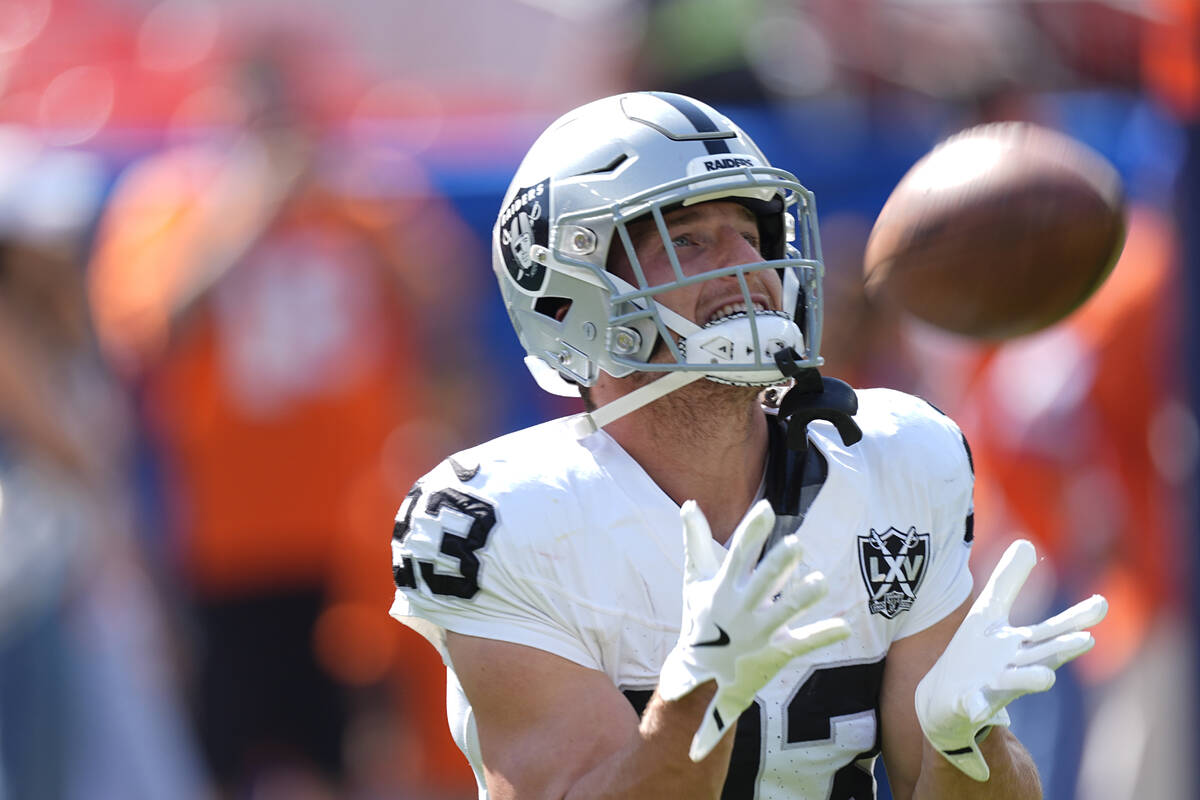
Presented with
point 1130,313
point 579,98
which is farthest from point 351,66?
point 1130,313

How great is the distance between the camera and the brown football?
3.21m

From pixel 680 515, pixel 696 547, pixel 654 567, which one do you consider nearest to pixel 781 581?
pixel 696 547

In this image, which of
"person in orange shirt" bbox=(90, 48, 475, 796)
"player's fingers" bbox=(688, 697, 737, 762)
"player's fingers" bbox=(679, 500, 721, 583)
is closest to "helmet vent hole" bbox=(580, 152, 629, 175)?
"player's fingers" bbox=(679, 500, 721, 583)

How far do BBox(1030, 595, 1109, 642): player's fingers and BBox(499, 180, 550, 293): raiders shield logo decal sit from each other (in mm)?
987

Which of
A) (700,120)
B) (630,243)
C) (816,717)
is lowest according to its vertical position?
(816,717)

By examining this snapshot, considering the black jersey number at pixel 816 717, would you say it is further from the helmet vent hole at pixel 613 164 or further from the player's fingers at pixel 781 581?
the helmet vent hole at pixel 613 164

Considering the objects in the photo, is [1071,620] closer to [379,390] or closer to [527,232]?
[527,232]

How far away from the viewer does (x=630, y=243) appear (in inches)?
113

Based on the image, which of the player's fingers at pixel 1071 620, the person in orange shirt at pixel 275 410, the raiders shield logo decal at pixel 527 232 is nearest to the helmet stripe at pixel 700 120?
the raiders shield logo decal at pixel 527 232

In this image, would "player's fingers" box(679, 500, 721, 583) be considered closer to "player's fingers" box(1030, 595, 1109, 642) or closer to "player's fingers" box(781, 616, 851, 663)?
"player's fingers" box(781, 616, 851, 663)

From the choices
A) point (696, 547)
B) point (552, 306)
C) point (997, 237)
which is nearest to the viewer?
point (696, 547)

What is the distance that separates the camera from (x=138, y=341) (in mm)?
6012

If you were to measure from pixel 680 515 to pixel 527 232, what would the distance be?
60 centimetres

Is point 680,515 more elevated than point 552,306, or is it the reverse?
point 552,306
